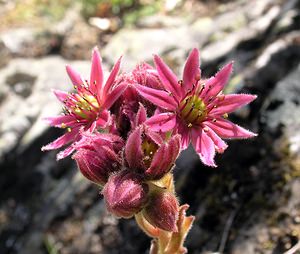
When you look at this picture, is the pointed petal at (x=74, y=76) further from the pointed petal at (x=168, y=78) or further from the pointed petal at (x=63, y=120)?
the pointed petal at (x=168, y=78)

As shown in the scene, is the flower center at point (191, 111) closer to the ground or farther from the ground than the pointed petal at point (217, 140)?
farther from the ground

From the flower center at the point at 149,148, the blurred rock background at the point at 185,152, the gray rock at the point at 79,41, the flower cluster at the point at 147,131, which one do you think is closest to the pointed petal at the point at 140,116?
the flower cluster at the point at 147,131

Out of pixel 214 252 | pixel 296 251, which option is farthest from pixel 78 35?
pixel 296 251

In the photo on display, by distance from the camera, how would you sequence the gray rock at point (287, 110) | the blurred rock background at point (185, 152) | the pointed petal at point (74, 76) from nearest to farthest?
the pointed petal at point (74, 76)
the blurred rock background at point (185, 152)
the gray rock at point (287, 110)

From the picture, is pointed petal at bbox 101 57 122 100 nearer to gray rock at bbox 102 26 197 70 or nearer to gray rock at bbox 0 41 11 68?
gray rock at bbox 102 26 197 70

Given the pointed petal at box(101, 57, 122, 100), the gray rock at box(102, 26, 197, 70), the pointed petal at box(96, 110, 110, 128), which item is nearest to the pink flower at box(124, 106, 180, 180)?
the pointed petal at box(96, 110, 110, 128)

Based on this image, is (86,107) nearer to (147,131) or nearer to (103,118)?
(103,118)
